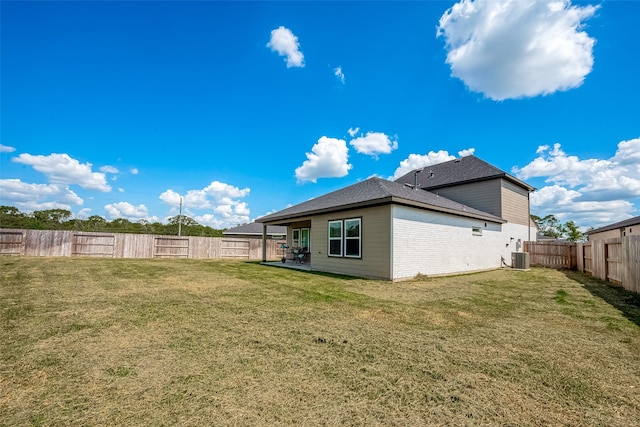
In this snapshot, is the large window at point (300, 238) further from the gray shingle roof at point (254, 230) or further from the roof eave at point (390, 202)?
the gray shingle roof at point (254, 230)

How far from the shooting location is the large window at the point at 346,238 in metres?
10.3

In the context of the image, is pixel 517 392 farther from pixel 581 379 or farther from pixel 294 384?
pixel 294 384

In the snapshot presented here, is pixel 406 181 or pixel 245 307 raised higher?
pixel 406 181

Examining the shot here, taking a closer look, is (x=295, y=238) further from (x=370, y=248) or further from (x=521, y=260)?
(x=521, y=260)

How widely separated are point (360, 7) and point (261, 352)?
38.6 feet

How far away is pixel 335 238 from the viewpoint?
11.3 metres

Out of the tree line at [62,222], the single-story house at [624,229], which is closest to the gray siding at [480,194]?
the single-story house at [624,229]

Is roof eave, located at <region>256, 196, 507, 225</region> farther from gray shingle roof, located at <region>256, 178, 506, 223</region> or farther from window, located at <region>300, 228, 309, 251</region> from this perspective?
window, located at <region>300, 228, 309, 251</region>

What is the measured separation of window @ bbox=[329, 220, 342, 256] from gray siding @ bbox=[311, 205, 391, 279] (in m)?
0.20

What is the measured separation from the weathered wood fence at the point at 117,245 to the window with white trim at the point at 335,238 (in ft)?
39.9

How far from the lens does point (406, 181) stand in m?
20.7

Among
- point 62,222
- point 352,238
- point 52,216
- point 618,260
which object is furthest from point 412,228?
point 52,216

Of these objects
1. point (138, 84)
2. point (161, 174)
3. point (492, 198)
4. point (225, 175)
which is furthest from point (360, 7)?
point (161, 174)

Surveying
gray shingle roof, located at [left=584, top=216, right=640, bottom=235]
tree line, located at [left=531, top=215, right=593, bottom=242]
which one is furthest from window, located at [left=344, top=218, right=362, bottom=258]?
tree line, located at [left=531, top=215, right=593, bottom=242]
